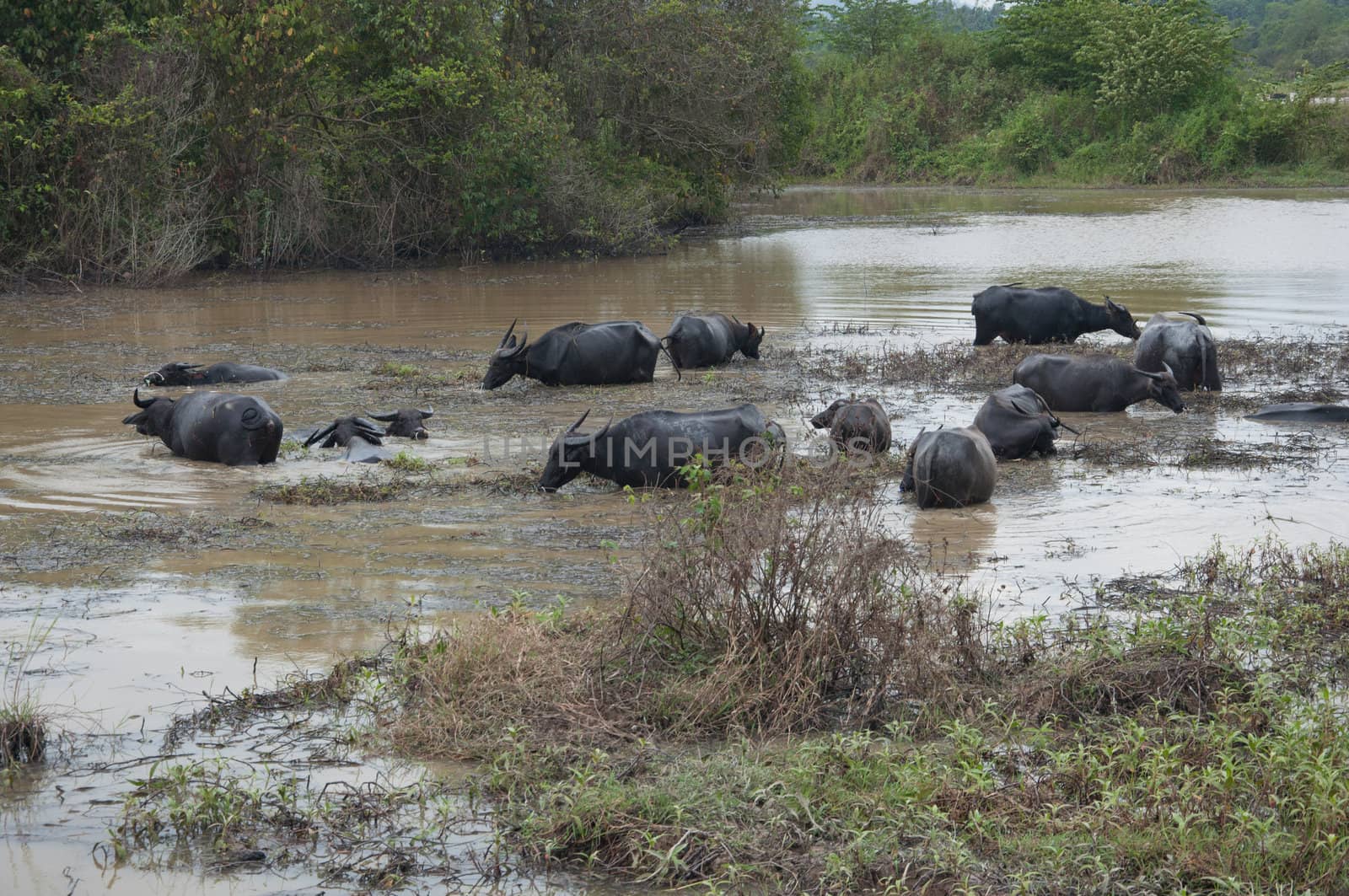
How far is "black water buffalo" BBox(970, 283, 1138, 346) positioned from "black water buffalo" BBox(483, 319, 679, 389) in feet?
12.2

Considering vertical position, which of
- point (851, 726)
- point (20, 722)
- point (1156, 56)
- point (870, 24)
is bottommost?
point (851, 726)

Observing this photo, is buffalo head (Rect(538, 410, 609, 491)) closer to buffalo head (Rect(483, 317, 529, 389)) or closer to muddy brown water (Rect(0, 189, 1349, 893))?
muddy brown water (Rect(0, 189, 1349, 893))

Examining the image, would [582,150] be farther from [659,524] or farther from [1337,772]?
[1337,772]

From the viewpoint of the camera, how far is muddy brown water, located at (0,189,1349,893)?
17.0 ft

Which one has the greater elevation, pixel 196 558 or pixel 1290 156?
pixel 1290 156

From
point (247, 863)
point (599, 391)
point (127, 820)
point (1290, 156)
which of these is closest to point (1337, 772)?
point (247, 863)

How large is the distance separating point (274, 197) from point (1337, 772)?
19724 mm

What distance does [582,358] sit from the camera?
12.0 m

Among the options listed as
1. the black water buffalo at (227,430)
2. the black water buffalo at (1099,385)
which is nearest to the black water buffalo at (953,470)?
the black water buffalo at (1099,385)

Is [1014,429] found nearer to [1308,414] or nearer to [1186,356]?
[1308,414]

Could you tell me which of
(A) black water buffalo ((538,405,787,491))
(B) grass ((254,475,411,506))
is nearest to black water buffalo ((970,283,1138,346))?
(A) black water buffalo ((538,405,787,491))

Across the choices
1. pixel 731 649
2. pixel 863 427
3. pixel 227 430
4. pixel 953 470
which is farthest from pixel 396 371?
pixel 731 649

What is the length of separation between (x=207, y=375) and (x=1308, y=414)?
8916 mm

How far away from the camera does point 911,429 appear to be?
32.3ft
